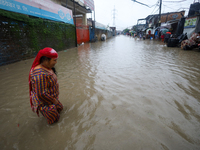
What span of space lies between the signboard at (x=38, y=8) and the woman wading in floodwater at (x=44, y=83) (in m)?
5.44

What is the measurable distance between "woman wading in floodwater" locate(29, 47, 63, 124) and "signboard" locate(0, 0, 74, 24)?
5.44 metres

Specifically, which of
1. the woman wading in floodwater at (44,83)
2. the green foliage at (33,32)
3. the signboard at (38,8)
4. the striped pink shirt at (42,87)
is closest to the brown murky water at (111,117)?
the woman wading in floodwater at (44,83)

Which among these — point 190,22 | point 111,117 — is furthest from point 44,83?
point 190,22

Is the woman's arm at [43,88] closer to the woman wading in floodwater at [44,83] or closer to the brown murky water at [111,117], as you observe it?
the woman wading in floodwater at [44,83]

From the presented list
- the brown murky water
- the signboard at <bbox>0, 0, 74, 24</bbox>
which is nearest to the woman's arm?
the brown murky water

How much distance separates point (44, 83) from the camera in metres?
1.49

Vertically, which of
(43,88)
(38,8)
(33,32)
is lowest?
(43,88)

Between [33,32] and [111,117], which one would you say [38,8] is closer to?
[33,32]

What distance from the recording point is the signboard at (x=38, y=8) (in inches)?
195

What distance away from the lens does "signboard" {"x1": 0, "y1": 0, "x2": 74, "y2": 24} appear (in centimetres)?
495

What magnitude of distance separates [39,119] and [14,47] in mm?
5092

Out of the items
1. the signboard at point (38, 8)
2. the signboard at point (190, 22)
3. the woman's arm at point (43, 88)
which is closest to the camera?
the woman's arm at point (43, 88)

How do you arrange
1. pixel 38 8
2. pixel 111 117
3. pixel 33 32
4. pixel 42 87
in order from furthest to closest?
pixel 38 8
pixel 33 32
pixel 111 117
pixel 42 87

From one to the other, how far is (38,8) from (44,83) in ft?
24.2
